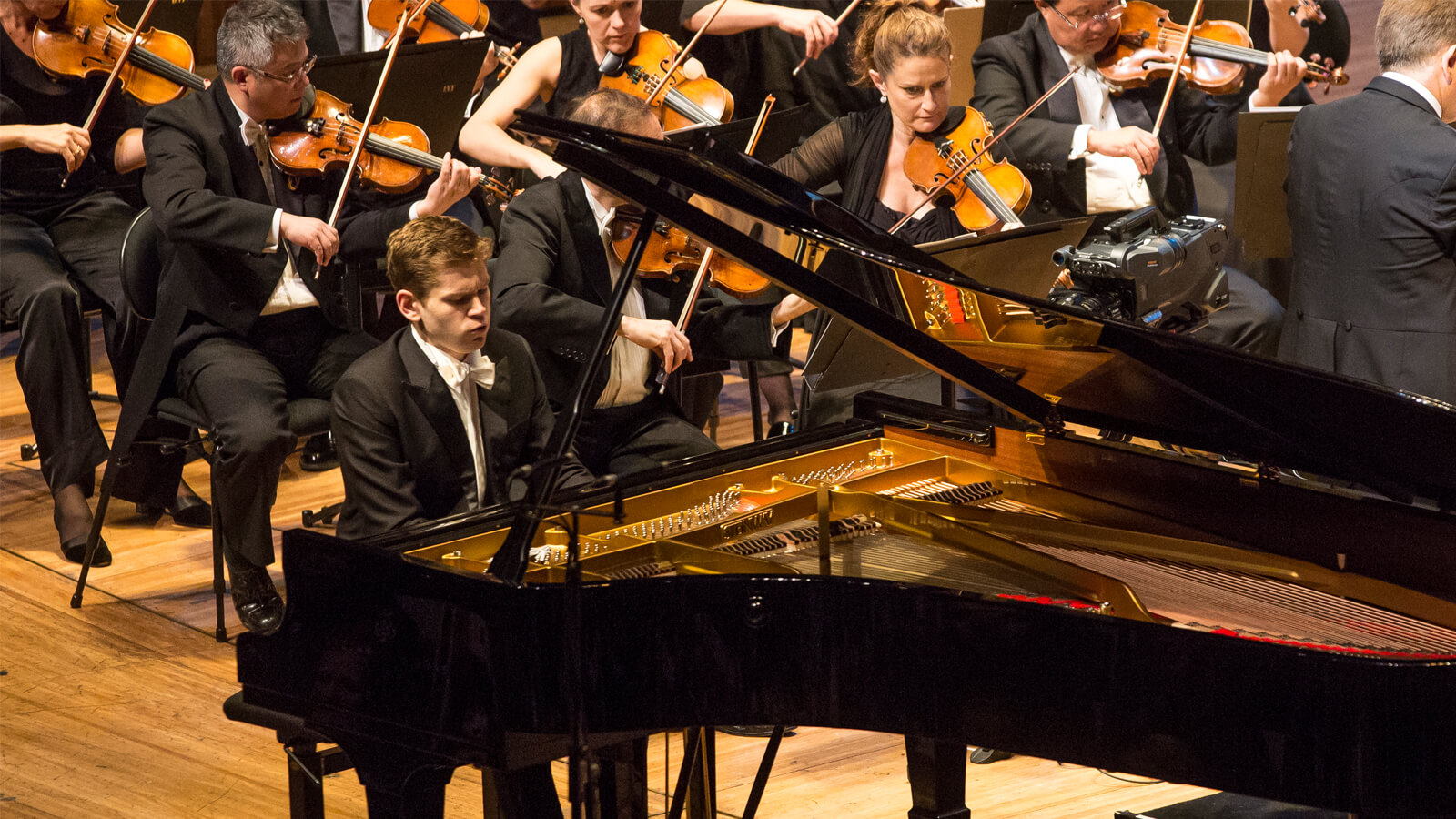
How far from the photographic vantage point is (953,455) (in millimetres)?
2812

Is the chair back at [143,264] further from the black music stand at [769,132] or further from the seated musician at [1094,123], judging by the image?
the seated musician at [1094,123]

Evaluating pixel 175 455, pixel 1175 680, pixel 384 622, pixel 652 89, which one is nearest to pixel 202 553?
pixel 175 455

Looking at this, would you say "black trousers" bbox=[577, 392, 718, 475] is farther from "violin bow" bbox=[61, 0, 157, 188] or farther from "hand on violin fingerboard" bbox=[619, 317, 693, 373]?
"violin bow" bbox=[61, 0, 157, 188]

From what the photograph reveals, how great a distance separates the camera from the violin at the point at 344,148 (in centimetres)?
374

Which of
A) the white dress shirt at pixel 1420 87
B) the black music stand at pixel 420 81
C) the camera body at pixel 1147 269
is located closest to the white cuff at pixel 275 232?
the black music stand at pixel 420 81

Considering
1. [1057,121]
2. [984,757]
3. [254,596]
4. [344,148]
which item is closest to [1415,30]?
[1057,121]

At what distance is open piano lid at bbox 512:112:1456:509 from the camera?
219 cm

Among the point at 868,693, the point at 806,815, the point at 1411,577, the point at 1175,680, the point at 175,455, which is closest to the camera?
the point at 1175,680

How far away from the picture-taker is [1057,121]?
427cm

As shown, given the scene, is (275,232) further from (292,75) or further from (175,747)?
(175,747)

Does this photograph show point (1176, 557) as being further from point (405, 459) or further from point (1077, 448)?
point (405, 459)

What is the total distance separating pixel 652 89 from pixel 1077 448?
1.92m

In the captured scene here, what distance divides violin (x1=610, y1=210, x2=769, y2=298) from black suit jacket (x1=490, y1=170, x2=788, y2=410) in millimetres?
39

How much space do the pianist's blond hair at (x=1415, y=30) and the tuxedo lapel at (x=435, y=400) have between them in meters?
2.27
